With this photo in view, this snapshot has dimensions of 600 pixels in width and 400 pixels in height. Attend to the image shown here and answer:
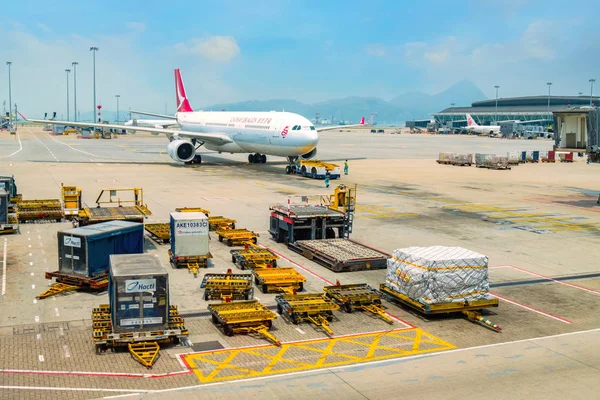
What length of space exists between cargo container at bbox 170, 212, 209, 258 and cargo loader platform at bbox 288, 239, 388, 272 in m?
4.76

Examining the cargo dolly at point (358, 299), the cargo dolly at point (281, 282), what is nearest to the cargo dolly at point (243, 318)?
the cargo dolly at point (358, 299)

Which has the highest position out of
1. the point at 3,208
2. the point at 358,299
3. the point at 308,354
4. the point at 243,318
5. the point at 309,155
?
the point at 309,155

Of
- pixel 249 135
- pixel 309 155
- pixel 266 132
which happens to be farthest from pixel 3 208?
pixel 309 155

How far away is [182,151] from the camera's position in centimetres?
6662

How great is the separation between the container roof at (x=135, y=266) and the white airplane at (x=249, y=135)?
1555 inches

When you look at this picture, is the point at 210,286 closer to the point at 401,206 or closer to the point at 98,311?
the point at 98,311

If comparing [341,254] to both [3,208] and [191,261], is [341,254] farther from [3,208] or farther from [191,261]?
[3,208]

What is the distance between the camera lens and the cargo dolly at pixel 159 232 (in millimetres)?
29844

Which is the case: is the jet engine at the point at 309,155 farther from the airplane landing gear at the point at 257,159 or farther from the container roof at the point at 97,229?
the container roof at the point at 97,229

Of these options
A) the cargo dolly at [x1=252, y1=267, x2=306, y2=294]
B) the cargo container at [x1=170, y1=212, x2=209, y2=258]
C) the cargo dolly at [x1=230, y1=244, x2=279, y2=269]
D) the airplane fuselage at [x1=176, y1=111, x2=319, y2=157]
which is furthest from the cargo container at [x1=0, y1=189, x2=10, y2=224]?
the airplane fuselage at [x1=176, y1=111, x2=319, y2=157]

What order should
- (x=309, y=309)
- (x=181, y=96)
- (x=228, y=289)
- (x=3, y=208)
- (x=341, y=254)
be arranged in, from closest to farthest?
(x=309, y=309)
(x=228, y=289)
(x=341, y=254)
(x=3, y=208)
(x=181, y=96)

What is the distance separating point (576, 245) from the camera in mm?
30625

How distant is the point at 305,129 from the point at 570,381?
44976 millimetres

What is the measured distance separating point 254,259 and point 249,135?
131 ft
